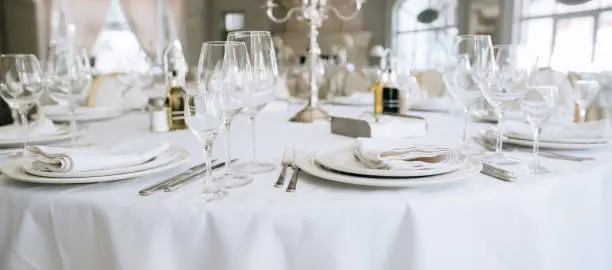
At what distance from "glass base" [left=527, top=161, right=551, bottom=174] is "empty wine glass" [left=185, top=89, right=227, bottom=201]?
571mm

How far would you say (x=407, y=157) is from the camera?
2.83 feet

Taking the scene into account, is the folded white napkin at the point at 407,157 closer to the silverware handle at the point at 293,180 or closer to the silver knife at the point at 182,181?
the silverware handle at the point at 293,180

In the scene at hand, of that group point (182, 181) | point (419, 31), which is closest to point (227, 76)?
point (182, 181)

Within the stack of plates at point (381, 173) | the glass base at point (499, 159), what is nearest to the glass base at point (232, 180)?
the stack of plates at point (381, 173)

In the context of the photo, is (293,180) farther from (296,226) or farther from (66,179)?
(66,179)

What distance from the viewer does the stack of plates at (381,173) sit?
2.66 ft

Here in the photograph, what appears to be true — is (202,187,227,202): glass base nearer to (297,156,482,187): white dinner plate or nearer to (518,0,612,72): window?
(297,156,482,187): white dinner plate

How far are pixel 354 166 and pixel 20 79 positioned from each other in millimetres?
877

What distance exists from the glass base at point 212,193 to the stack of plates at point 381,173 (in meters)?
0.16

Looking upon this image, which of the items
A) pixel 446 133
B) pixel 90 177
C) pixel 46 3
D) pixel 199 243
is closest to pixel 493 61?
pixel 446 133

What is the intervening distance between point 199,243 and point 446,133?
0.95 metres

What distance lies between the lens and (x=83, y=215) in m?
0.78

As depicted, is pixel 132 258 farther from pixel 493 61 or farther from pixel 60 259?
pixel 493 61

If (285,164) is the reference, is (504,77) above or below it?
above
